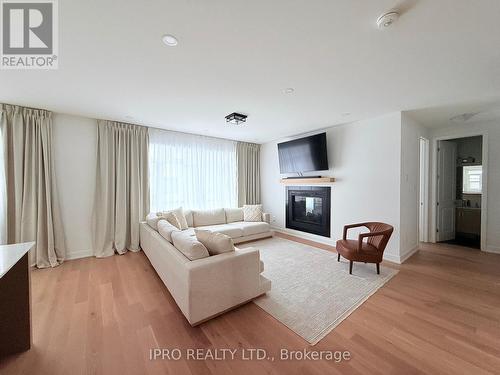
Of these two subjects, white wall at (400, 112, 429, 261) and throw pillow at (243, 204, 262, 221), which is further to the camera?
throw pillow at (243, 204, 262, 221)

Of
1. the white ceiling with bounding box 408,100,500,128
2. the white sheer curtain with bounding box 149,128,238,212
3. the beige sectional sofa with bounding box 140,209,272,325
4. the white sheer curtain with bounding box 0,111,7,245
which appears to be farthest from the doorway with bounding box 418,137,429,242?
the white sheer curtain with bounding box 0,111,7,245

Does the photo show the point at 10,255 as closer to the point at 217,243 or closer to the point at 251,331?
the point at 217,243

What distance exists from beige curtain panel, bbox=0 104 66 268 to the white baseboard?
0.53ft

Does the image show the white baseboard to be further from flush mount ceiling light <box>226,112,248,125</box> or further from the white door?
the white door

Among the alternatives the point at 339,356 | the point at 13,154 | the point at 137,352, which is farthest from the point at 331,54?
the point at 13,154

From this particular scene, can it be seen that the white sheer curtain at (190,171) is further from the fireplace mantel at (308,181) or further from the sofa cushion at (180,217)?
the fireplace mantel at (308,181)

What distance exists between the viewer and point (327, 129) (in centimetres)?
432

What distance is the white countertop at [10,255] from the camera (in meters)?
1.22

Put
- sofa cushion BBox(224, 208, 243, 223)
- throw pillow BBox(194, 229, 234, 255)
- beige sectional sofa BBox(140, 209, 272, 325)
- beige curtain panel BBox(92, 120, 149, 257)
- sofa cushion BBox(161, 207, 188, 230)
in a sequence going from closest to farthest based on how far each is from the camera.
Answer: beige sectional sofa BBox(140, 209, 272, 325), throw pillow BBox(194, 229, 234, 255), beige curtain panel BBox(92, 120, 149, 257), sofa cushion BBox(161, 207, 188, 230), sofa cushion BBox(224, 208, 243, 223)

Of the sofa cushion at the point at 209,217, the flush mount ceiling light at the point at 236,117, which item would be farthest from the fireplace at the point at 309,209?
the flush mount ceiling light at the point at 236,117

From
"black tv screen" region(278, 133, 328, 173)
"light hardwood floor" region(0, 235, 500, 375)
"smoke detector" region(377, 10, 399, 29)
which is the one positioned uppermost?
"smoke detector" region(377, 10, 399, 29)

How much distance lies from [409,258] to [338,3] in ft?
13.3

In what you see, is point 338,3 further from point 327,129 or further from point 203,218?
point 203,218

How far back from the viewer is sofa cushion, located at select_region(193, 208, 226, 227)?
14.9ft
